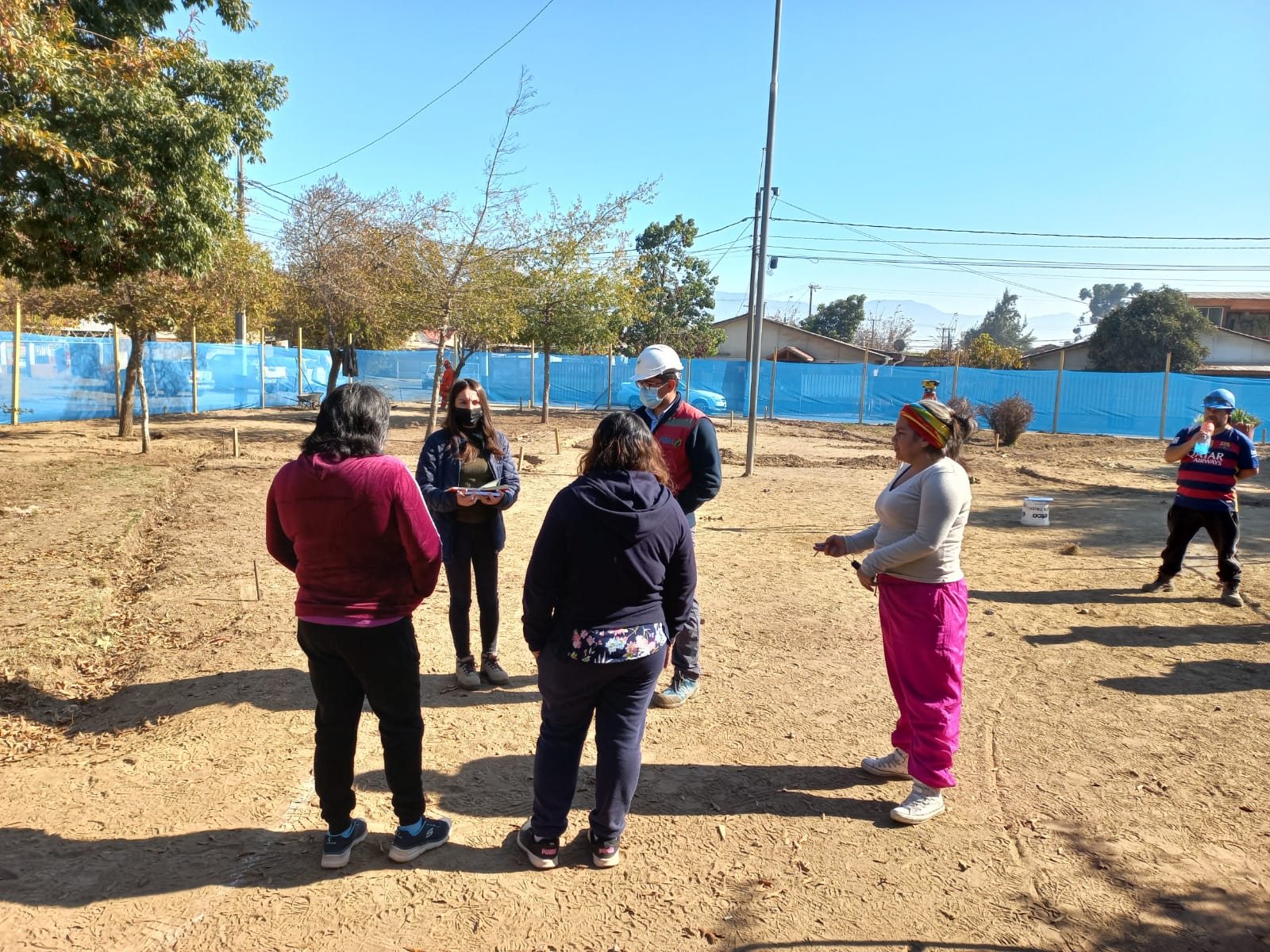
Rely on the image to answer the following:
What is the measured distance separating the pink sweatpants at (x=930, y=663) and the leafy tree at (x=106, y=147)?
6.05 m

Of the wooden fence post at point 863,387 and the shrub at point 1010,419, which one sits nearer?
the shrub at point 1010,419

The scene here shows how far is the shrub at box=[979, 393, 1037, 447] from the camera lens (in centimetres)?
Result: 2069

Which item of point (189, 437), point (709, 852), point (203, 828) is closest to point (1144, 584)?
point (709, 852)

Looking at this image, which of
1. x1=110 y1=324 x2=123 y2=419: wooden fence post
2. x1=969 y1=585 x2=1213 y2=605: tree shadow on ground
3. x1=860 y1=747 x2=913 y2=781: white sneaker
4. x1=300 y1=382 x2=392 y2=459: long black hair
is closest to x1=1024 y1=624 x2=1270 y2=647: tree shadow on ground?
x1=969 y1=585 x2=1213 y2=605: tree shadow on ground

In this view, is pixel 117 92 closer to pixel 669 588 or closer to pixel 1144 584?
pixel 669 588

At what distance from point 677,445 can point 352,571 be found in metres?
2.05

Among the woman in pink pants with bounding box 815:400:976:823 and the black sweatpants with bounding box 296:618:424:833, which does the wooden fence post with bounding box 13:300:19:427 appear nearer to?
the black sweatpants with bounding box 296:618:424:833

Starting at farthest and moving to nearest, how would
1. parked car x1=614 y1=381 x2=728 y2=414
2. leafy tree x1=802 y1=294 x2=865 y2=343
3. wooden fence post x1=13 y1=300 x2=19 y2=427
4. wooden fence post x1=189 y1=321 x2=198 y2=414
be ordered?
leafy tree x1=802 y1=294 x2=865 y2=343 → parked car x1=614 y1=381 x2=728 y2=414 → wooden fence post x1=189 y1=321 x2=198 y2=414 → wooden fence post x1=13 y1=300 x2=19 y2=427

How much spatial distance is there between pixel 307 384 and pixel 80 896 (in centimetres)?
2720

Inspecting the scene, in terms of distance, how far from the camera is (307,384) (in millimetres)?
28016

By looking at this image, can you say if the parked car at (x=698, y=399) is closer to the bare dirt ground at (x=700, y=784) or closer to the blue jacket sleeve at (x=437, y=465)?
the bare dirt ground at (x=700, y=784)

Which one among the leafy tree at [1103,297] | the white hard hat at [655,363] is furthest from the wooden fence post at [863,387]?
the leafy tree at [1103,297]

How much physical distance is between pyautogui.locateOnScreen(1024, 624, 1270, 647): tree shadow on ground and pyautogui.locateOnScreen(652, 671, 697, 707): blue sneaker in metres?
2.76

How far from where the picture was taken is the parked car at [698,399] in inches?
1075
